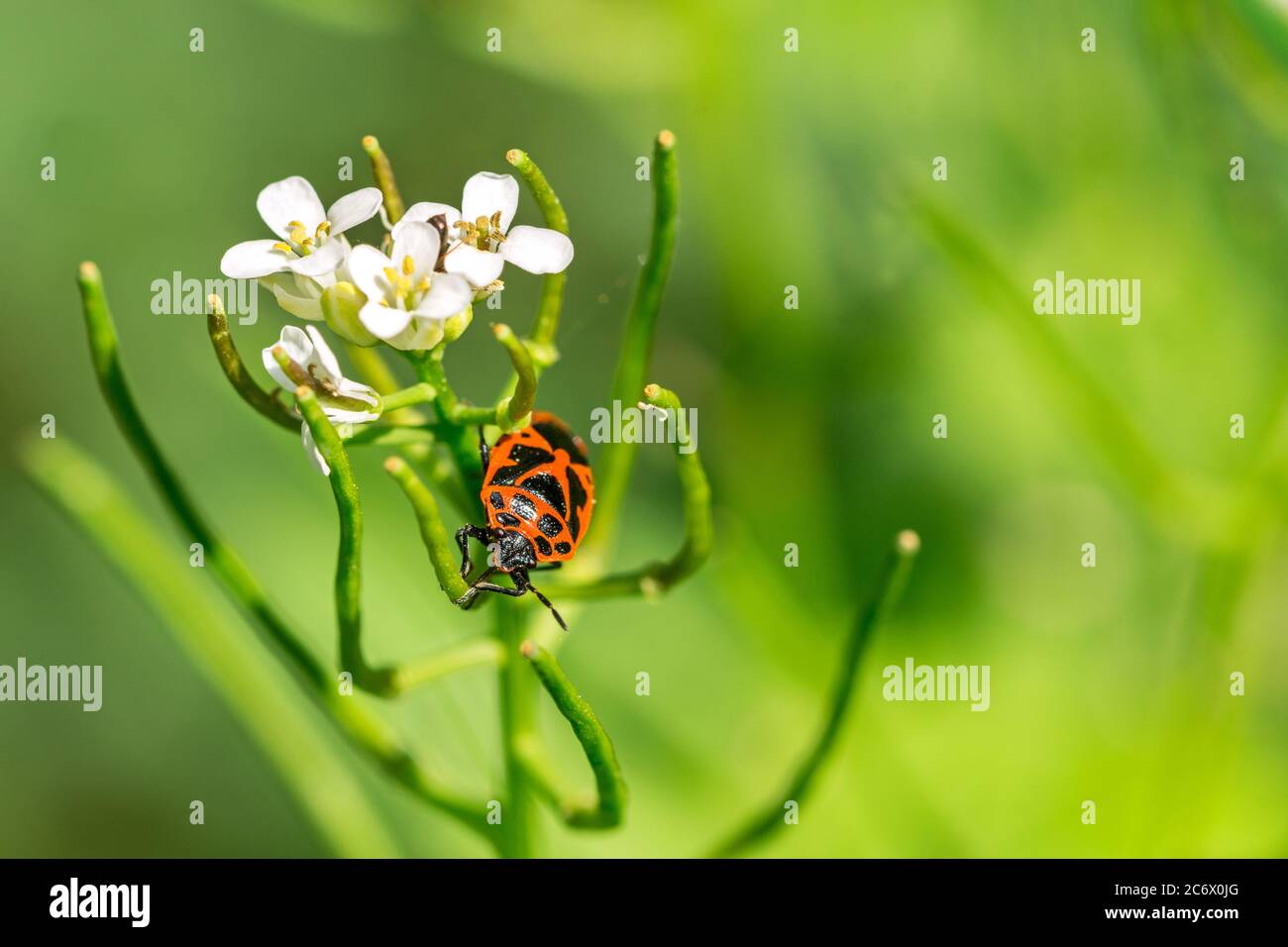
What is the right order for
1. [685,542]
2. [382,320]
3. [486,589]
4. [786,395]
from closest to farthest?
1. [382,320]
2. [486,589]
3. [685,542]
4. [786,395]

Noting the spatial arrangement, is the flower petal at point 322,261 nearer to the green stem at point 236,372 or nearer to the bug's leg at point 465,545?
the green stem at point 236,372

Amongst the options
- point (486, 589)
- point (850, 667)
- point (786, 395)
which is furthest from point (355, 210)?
point (786, 395)

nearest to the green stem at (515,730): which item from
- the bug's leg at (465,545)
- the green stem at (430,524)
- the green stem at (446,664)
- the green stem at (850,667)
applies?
the green stem at (446,664)

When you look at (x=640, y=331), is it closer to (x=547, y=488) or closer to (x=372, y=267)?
(x=547, y=488)

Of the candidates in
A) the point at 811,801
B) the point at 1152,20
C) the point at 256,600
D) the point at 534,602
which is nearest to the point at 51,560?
the point at 256,600

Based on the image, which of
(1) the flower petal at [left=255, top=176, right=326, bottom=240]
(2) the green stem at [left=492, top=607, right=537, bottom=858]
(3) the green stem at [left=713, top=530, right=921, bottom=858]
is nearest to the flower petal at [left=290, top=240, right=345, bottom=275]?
(1) the flower petal at [left=255, top=176, right=326, bottom=240]

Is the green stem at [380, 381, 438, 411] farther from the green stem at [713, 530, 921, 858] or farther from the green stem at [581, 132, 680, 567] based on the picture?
the green stem at [713, 530, 921, 858]
